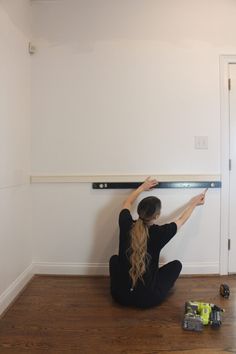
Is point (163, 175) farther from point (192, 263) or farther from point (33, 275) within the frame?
point (33, 275)

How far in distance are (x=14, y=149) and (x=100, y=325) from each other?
5.01 feet

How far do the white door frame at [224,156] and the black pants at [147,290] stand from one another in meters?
0.71

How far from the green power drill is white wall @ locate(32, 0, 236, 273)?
0.90 m

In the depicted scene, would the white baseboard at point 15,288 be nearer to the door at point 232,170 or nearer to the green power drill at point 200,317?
the green power drill at point 200,317

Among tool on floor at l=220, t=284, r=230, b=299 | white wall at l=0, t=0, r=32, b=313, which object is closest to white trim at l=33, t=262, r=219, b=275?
white wall at l=0, t=0, r=32, b=313

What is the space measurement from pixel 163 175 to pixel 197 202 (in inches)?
15.9

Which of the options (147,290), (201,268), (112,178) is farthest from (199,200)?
(147,290)

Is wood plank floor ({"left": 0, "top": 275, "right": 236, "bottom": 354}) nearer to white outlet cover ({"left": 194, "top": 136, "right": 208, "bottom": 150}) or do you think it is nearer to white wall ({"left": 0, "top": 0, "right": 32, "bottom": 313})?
white wall ({"left": 0, "top": 0, "right": 32, "bottom": 313})

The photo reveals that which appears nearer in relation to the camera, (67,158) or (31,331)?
(31,331)

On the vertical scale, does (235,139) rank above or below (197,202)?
above

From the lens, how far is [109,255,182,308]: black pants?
2.02 meters

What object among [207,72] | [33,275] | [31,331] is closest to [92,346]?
[31,331]

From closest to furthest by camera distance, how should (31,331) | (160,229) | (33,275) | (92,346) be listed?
1. (92,346)
2. (31,331)
3. (160,229)
4. (33,275)

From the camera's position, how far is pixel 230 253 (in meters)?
2.69
